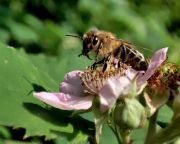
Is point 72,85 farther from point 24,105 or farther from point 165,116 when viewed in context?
point 165,116

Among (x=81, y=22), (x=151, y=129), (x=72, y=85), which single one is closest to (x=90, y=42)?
(x=72, y=85)

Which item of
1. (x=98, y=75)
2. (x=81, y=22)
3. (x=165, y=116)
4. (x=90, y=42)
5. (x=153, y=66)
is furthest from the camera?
(x=81, y=22)

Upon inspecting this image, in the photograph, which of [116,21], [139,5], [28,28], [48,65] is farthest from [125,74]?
[139,5]

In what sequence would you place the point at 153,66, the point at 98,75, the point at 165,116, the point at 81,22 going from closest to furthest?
the point at 153,66 < the point at 98,75 < the point at 165,116 < the point at 81,22

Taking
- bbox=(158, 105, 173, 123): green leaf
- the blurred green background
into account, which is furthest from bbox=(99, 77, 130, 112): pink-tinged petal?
the blurred green background

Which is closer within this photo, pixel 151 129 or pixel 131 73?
pixel 151 129

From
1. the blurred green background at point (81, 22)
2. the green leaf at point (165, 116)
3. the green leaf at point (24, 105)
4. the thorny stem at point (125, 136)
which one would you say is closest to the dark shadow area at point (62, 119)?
the green leaf at point (24, 105)

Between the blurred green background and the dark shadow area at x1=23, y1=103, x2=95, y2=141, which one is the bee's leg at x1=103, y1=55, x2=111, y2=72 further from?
the blurred green background
